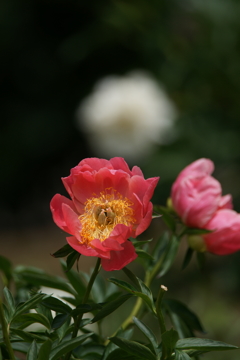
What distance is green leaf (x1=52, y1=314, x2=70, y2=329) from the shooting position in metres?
0.34

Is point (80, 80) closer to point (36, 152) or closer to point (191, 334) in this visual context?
point (36, 152)

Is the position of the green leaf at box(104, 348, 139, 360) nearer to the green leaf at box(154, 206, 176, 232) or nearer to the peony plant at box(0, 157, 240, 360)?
the peony plant at box(0, 157, 240, 360)

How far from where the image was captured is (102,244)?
1.17 ft

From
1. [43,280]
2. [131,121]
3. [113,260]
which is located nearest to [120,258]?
[113,260]

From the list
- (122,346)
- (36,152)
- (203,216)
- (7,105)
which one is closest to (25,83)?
(7,105)

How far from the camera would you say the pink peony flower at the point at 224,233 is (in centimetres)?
48

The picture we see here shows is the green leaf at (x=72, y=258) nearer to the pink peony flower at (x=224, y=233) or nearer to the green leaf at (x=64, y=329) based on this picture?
the green leaf at (x=64, y=329)

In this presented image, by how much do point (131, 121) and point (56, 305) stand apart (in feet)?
4.41

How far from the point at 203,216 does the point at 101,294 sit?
0.40ft

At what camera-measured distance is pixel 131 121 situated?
1665 mm

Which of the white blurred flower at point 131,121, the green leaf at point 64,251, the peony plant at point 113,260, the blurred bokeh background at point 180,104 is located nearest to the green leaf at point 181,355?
the peony plant at point 113,260

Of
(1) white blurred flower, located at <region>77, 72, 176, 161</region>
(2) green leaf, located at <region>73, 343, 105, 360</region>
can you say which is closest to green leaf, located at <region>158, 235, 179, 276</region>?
(2) green leaf, located at <region>73, 343, 105, 360</region>

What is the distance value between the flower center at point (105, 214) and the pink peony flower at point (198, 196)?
0.34 feet

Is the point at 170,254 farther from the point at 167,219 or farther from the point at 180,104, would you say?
the point at 180,104
